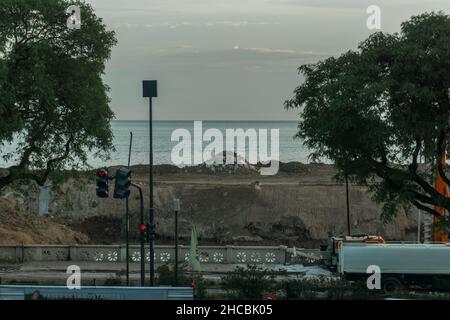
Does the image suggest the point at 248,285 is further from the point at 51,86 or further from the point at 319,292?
the point at 51,86

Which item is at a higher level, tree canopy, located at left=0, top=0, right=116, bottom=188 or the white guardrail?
tree canopy, located at left=0, top=0, right=116, bottom=188

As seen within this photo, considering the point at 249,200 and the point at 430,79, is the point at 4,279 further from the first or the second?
the point at 249,200

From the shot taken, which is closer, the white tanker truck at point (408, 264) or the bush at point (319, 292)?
the bush at point (319, 292)

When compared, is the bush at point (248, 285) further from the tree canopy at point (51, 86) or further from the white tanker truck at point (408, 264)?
the tree canopy at point (51, 86)

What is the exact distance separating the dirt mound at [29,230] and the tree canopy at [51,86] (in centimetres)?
1597

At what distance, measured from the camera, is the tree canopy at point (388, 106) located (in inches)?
1296

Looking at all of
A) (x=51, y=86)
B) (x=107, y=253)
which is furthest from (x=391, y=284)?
(x=107, y=253)

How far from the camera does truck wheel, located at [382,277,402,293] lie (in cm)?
3594

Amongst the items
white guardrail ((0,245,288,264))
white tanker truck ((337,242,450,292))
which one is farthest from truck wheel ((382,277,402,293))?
white guardrail ((0,245,288,264))

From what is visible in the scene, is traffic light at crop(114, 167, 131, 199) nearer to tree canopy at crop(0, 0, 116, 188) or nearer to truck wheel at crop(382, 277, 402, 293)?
tree canopy at crop(0, 0, 116, 188)

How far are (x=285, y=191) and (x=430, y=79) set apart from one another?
47632mm

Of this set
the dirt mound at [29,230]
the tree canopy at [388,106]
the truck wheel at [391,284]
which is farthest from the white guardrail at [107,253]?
the tree canopy at [388,106]

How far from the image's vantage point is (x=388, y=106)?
3362cm

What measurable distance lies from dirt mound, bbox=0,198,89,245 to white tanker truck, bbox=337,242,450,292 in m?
26.8
